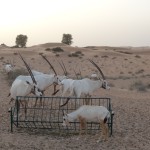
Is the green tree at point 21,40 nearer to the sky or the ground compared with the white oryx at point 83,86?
nearer to the sky

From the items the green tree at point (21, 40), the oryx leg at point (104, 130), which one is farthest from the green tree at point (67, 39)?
the oryx leg at point (104, 130)

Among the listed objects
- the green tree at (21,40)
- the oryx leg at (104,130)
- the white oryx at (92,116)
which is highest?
the green tree at (21,40)

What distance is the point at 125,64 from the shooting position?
59.8m

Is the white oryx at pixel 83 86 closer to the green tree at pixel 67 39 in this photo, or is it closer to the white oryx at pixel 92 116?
the white oryx at pixel 92 116

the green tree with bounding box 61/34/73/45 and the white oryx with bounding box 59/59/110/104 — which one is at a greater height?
the green tree with bounding box 61/34/73/45

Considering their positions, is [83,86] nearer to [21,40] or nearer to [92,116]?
[92,116]

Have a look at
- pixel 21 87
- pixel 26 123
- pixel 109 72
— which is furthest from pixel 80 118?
pixel 109 72

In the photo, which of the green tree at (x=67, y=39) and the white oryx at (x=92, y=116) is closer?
the white oryx at (x=92, y=116)

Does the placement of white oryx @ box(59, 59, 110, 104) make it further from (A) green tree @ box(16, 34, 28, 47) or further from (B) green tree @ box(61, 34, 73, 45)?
(B) green tree @ box(61, 34, 73, 45)

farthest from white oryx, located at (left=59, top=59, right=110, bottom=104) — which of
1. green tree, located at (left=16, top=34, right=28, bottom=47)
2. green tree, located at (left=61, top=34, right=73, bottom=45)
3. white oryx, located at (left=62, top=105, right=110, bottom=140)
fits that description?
green tree, located at (left=61, top=34, right=73, bottom=45)

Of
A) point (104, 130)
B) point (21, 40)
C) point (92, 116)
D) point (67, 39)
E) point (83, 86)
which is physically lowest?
point (104, 130)

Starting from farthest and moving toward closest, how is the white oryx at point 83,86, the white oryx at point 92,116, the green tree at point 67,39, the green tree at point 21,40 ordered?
the green tree at point 67,39 < the green tree at point 21,40 < the white oryx at point 83,86 < the white oryx at point 92,116

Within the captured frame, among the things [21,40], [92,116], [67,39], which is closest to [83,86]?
[92,116]

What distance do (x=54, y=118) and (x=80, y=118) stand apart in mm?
2587
